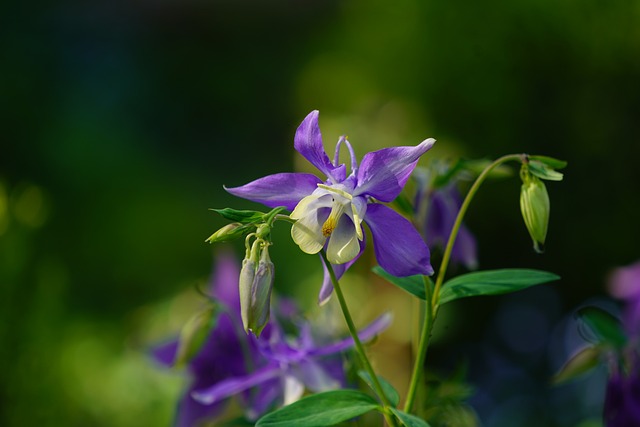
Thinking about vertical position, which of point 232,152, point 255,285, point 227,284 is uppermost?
point 255,285

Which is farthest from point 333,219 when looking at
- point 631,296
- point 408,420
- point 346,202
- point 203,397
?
point 631,296

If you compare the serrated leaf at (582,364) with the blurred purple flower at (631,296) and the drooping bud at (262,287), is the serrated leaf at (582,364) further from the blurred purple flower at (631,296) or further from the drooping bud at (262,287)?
the drooping bud at (262,287)

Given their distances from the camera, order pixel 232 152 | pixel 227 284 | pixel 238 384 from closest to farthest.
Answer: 1. pixel 238 384
2. pixel 227 284
3. pixel 232 152

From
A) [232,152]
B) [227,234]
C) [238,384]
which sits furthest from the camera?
[232,152]

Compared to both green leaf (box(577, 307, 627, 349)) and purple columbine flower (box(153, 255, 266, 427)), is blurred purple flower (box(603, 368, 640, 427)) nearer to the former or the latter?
green leaf (box(577, 307, 627, 349))

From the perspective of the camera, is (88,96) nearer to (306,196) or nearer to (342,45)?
(342,45)

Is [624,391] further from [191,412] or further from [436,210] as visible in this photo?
[191,412]

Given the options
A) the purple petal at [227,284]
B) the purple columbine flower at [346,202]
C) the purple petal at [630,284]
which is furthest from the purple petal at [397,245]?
the purple petal at [630,284]

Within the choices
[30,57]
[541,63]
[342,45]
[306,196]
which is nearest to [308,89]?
[342,45]
